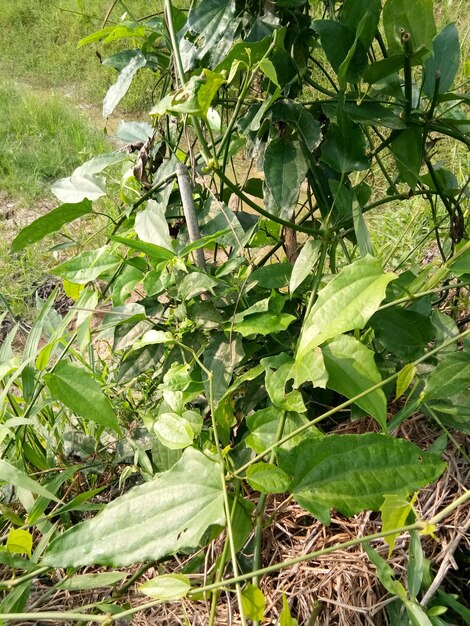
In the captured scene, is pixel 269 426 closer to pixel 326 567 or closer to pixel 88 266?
pixel 326 567

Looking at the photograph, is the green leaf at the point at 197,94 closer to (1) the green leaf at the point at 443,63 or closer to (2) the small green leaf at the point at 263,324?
(2) the small green leaf at the point at 263,324

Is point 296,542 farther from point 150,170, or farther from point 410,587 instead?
point 150,170

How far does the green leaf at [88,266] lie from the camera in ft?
2.14

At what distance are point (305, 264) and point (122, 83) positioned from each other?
0.34 metres

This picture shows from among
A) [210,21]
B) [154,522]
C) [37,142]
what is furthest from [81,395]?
[37,142]

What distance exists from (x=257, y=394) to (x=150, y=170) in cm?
33

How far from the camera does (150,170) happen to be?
773 mm

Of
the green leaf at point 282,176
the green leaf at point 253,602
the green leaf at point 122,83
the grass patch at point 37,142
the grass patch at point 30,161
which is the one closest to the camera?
the green leaf at point 253,602

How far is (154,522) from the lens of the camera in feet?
1.58

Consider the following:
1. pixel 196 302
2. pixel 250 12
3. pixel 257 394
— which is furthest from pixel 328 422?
pixel 250 12

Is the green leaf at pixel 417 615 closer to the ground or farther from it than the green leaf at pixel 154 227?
closer to the ground

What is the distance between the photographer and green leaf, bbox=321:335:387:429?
0.52 metres

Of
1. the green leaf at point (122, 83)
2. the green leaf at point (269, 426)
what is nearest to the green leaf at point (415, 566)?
the green leaf at point (269, 426)

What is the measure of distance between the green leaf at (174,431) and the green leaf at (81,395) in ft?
0.26
